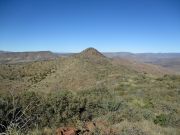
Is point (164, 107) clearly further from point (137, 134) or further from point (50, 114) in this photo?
point (137, 134)

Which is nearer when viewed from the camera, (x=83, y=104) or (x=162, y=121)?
(x=162, y=121)

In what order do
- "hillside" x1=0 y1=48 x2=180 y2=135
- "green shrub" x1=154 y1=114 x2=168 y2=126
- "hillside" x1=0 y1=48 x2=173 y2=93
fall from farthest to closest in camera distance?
"hillside" x1=0 y1=48 x2=173 y2=93, "green shrub" x1=154 y1=114 x2=168 y2=126, "hillside" x1=0 y1=48 x2=180 y2=135

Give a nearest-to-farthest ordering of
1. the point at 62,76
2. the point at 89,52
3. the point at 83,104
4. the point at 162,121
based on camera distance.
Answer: the point at 162,121 < the point at 83,104 < the point at 62,76 < the point at 89,52

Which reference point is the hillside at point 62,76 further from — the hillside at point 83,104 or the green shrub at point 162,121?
the green shrub at point 162,121

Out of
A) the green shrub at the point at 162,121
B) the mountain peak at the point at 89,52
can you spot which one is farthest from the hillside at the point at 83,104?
the mountain peak at the point at 89,52

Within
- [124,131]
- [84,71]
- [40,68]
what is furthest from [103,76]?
[124,131]

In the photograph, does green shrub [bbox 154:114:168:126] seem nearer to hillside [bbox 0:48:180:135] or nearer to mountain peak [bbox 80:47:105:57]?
hillside [bbox 0:48:180:135]

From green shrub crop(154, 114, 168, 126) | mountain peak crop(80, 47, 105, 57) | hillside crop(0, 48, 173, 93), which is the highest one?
mountain peak crop(80, 47, 105, 57)

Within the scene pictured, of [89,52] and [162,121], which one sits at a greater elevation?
[89,52]

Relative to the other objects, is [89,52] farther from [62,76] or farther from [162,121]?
[162,121]

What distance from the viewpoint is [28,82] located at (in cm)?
3675

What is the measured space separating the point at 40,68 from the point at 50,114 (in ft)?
117

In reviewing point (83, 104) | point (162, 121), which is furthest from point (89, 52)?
point (162, 121)

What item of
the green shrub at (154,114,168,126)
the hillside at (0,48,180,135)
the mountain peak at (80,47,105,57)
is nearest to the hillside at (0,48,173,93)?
the hillside at (0,48,180,135)
